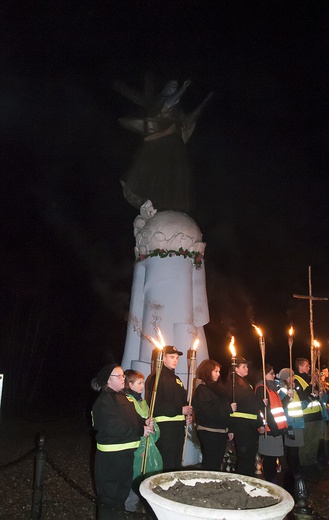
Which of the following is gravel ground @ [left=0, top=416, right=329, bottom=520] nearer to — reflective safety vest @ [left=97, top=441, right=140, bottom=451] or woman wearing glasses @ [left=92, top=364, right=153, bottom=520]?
woman wearing glasses @ [left=92, top=364, right=153, bottom=520]

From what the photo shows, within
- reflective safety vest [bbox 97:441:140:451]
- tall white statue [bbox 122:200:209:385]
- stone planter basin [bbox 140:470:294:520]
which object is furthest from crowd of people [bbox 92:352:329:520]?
tall white statue [bbox 122:200:209:385]

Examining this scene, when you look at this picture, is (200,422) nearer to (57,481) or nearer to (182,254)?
(57,481)

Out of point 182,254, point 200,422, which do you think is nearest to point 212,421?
point 200,422

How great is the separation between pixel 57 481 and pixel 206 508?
5257mm

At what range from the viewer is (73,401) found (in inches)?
744

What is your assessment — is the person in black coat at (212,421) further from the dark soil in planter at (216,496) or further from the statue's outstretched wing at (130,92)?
the statue's outstretched wing at (130,92)

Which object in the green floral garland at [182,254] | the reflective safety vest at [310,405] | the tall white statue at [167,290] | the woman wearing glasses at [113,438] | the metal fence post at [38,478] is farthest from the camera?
the green floral garland at [182,254]

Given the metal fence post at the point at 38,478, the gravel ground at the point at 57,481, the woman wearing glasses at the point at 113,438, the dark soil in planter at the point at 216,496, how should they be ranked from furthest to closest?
1. the gravel ground at the point at 57,481
2. the metal fence post at the point at 38,478
3. the woman wearing glasses at the point at 113,438
4. the dark soil in planter at the point at 216,496

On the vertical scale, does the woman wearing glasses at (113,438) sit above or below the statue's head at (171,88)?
below

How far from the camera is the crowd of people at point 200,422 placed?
4445 millimetres

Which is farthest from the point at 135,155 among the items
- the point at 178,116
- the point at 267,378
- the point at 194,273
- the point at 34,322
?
the point at 34,322

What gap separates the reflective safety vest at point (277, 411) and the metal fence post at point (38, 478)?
10.4 feet

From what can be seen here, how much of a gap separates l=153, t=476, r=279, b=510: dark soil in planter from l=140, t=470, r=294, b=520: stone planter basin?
8 centimetres

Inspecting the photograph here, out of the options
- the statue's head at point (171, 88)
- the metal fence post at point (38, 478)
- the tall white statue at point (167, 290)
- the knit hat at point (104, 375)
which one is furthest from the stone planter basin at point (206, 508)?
the statue's head at point (171, 88)
